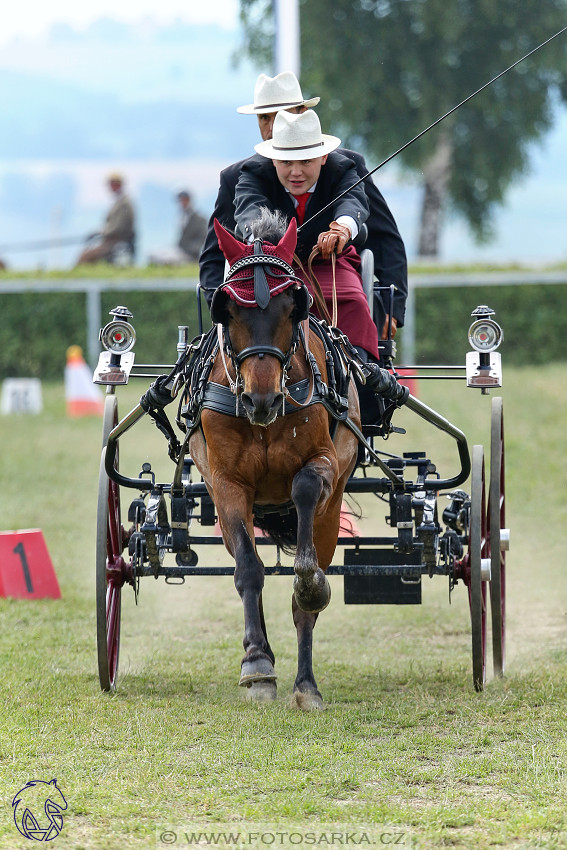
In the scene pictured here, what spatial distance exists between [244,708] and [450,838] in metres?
1.66

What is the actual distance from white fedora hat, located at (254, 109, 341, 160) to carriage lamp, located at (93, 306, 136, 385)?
107 cm

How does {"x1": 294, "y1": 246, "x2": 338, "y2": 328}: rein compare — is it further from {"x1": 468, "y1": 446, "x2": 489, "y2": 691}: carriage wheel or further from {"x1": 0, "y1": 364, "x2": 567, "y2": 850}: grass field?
{"x1": 0, "y1": 364, "x2": 567, "y2": 850}: grass field

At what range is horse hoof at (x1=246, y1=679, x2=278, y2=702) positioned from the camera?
515 cm

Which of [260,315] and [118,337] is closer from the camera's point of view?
[260,315]

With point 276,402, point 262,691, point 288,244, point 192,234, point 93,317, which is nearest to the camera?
point 276,402

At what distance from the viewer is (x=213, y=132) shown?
12850 centimetres

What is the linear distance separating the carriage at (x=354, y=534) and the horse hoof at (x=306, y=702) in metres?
0.57

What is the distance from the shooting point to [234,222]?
6.25 m

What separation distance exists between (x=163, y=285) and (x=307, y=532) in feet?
45.5

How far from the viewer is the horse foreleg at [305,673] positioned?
5.21 meters

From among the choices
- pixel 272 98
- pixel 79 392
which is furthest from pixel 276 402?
pixel 79 392

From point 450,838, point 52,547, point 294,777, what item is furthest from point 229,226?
point 52,547

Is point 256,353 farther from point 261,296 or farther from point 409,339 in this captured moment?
point 409,339

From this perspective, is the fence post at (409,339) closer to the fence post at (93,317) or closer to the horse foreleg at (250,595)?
the fence post at (93,317)
